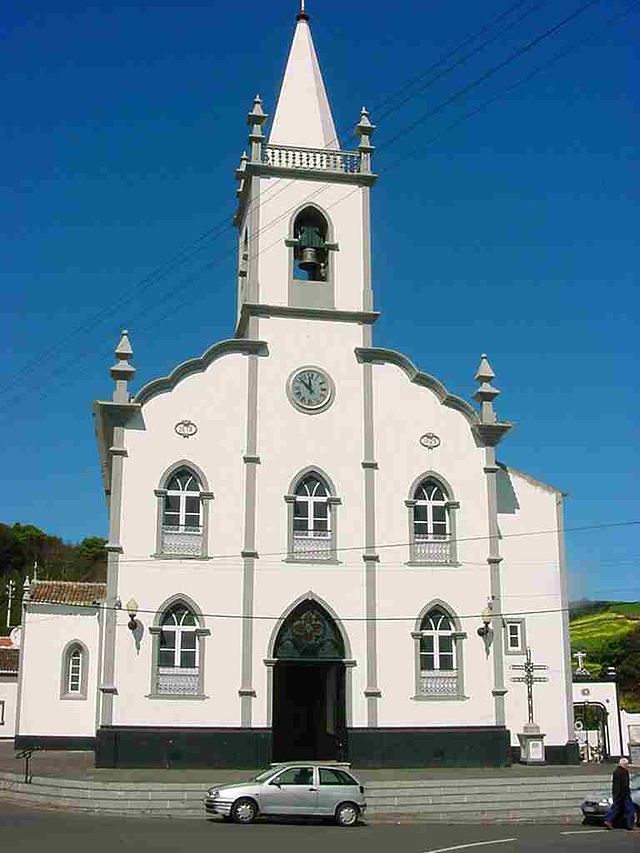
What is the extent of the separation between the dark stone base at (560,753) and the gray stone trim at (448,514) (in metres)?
5.49

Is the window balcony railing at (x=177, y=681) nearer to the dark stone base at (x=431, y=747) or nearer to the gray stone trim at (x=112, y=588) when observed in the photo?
the gray stone trim at (x=112, y=588)

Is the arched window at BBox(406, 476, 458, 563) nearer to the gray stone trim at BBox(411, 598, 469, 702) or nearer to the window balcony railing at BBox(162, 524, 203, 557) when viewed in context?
the gray stone trim at BBox(411, 598, 469, 702)

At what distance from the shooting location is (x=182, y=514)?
27641 mm

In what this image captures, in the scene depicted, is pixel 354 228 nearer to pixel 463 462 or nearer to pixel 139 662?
pixel 463 462

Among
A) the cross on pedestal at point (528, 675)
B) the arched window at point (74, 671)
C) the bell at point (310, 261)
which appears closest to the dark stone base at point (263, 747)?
the cross on pedestal at point (528, 675)

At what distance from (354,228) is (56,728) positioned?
18.9m

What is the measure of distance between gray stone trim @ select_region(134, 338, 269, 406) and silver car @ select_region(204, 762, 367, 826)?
39.0 feet

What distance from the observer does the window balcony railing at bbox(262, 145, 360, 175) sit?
3084 centimetres

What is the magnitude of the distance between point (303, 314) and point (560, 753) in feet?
46.3

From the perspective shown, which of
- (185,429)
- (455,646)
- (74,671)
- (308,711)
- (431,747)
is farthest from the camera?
(74,671)

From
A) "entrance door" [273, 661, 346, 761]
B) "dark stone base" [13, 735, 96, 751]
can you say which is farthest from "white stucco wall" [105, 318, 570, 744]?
"dark stone base" [13, 735, 96, 751]

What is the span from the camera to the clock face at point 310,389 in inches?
1150

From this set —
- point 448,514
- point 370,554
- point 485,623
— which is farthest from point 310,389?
point 485,623

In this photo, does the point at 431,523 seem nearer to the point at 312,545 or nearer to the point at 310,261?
the point at 312,545
